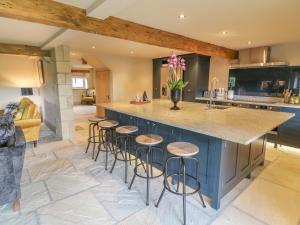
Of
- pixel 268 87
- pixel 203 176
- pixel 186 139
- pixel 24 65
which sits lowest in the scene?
pixel 203 176

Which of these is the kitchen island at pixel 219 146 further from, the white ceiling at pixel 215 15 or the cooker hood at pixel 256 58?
the cooker hood at pixel 256 58

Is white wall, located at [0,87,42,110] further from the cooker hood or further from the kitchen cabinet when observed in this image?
the cooker hood

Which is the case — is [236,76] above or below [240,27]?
below

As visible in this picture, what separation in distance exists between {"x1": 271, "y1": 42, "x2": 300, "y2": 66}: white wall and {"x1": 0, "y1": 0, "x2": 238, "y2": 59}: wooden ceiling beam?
2.34m

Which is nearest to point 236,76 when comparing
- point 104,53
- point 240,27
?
point 240,27

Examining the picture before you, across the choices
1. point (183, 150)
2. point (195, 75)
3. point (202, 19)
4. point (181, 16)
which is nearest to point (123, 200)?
point (183, 150)

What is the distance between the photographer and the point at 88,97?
11227 mm

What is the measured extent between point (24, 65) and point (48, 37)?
132 inches

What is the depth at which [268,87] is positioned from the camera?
15.5ft

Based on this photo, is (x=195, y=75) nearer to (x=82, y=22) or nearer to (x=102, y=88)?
(x=102, y=88)

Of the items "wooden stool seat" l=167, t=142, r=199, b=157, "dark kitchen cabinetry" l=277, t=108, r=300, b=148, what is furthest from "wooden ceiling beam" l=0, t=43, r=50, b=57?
"dark kitchen cabinetry" l=277, t=108, r=300, b=148

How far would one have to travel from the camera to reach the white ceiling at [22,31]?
3014 millimetres

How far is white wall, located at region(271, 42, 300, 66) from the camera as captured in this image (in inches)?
171

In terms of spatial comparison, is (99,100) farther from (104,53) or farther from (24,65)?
(24,65)
